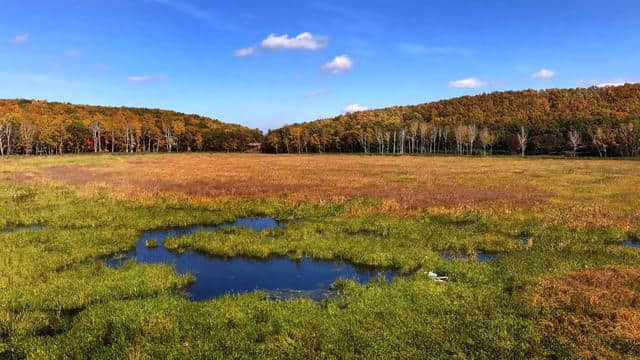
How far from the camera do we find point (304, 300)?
42.2ft

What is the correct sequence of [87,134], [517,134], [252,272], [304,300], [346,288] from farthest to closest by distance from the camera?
[517,134], [87,134], [252,272], [346,288], [304,300]

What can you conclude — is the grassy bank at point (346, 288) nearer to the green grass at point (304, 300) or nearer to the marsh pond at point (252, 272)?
the green grass at point (304, 300)

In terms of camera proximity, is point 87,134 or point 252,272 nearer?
point 252,272

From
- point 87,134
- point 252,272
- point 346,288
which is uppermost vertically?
point 87,134

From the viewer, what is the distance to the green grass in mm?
10148

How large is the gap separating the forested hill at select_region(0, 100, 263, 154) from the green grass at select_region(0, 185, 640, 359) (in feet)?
393

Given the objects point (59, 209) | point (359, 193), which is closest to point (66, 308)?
point (59, 209)

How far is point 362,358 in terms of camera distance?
31.5 feet

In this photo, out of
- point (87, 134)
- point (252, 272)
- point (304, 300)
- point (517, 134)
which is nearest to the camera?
point (304, 300)

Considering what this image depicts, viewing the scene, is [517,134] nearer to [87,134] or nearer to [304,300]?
[87,134]

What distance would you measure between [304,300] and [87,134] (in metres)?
163

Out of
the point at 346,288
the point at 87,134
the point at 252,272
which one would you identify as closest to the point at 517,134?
the point at 87,134

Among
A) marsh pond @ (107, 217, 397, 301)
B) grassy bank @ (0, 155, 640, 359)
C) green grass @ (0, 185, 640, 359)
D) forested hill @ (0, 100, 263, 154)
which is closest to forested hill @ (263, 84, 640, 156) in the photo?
forested hill @ (0, 100, 263, 154)

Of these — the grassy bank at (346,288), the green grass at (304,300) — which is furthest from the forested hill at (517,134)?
Answer: the green grass at (304,300)
